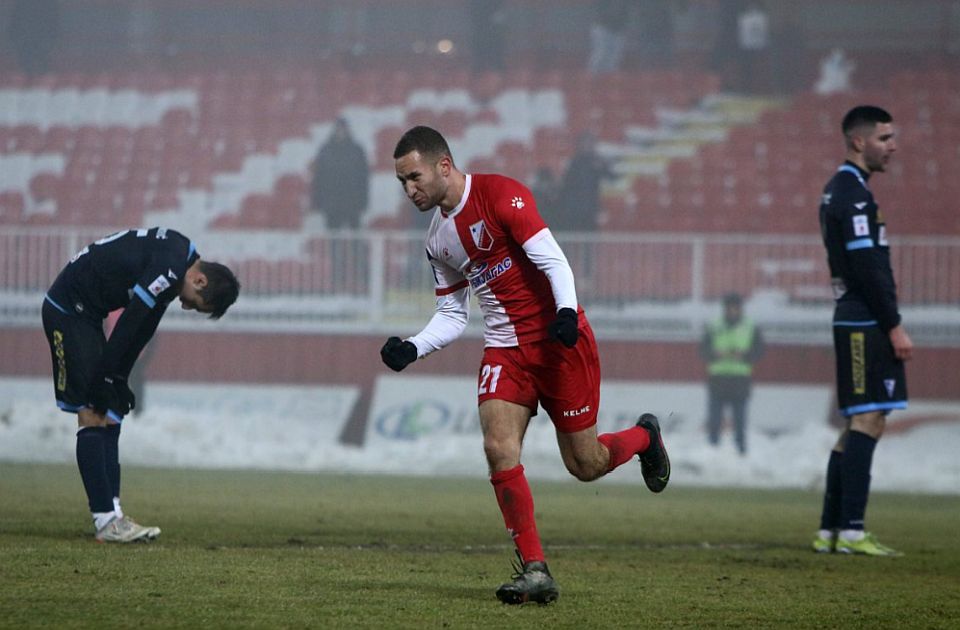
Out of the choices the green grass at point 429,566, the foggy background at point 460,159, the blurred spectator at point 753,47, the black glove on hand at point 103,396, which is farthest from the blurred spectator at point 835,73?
the black glove on hand at point 103,396

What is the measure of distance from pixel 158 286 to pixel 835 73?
15487 millimetres

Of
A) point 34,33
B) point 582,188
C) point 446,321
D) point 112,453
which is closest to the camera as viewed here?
point 446,321

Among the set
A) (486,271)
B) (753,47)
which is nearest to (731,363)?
(753,47)

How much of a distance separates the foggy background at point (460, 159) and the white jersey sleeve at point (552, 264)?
1037cm

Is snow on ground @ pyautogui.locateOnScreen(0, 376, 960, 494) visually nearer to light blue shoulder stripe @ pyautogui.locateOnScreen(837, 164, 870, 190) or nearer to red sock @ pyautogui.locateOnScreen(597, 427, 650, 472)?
light blue shoulder stripe @ pyautogui.locateOnScreen(837, 164, 870, 190)

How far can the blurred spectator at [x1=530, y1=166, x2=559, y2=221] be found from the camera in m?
17.7

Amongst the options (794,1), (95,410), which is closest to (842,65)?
(794,1)

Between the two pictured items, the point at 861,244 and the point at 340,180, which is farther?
the point at 340,180

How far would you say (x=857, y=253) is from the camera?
7.19 meters

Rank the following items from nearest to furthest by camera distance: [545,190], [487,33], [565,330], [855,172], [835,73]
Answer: [565,330] < [855,172] < [545,190] < [835,73] < [487,33]

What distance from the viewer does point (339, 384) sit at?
16344mm

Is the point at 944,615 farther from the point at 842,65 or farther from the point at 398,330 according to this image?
the point at 842,65

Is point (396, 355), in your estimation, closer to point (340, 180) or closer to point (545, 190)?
point (545, 190)

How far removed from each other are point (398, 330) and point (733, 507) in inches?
259
